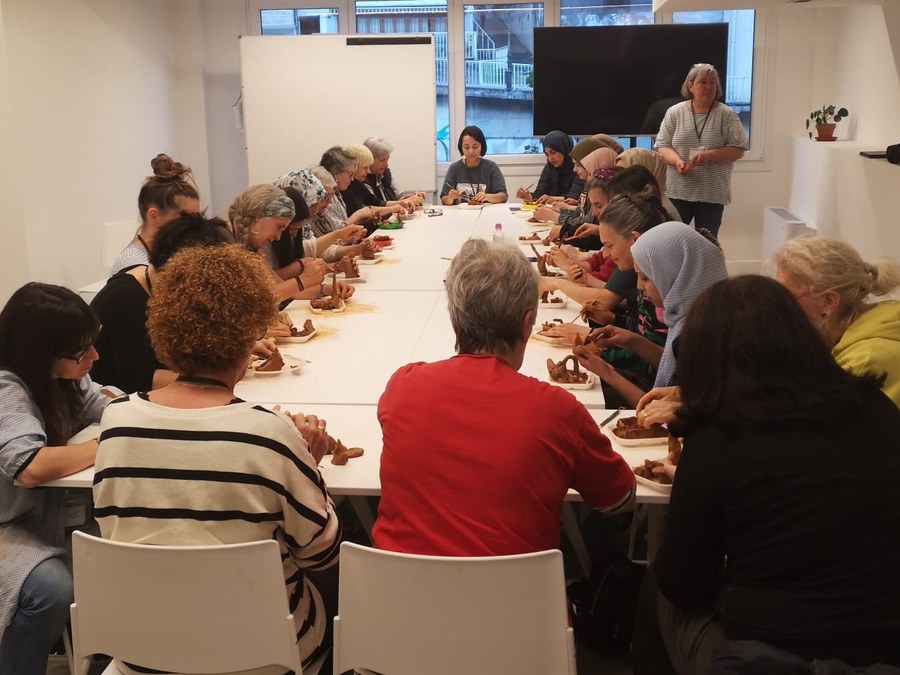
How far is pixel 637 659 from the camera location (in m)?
1.97

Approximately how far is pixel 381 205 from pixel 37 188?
2.47 meters

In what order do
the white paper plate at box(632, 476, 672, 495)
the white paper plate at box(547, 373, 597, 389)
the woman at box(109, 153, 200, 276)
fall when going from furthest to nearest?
the woman at box(109, 153, 200, 276) < the white paper plate at box(547, 373, 597, 389) < the white paper plate at box(632, 476, 672, 495)

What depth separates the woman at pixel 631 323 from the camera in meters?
3.17

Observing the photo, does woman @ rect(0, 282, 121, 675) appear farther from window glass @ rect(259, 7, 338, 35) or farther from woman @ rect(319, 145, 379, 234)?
window glass @ rect(259, 7, 338, 35)

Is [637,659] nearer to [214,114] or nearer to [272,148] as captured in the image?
[272,148]

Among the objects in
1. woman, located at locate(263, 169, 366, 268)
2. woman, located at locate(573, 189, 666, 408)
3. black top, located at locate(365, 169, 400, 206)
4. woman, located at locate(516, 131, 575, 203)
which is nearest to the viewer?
woman, located at locate(573, 189, 666, 408)

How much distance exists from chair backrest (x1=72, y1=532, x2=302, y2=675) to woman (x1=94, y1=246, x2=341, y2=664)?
2.9 inches

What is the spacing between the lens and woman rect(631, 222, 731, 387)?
9.52 feet

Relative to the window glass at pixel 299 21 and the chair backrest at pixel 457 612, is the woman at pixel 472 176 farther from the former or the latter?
the chair backrest at pixel 457 612

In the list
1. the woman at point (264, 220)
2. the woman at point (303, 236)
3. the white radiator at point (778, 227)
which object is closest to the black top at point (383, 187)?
the woman at point (303, 236)

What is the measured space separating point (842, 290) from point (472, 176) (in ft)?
18.6

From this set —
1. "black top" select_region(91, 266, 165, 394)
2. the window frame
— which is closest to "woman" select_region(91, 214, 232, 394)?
"black top" select_region(91, 266, 165, 394)

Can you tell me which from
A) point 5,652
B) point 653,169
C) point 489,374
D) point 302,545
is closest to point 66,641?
point 5,652

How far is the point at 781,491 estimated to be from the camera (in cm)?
159
